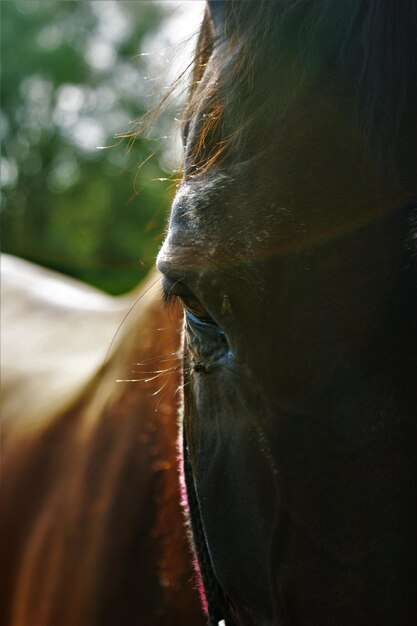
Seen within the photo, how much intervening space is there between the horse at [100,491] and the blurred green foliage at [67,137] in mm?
21619

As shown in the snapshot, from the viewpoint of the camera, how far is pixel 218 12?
122cm

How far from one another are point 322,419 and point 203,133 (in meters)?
0.46

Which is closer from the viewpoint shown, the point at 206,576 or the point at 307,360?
the point at 307,360

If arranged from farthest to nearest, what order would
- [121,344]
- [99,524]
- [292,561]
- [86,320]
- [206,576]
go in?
1. [86,320]
2. [121,344]
3. [99,524]
4. [206,576]
5. [292,561]

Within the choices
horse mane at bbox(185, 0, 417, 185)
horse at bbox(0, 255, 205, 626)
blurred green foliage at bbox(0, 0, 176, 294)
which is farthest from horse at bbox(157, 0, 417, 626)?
blurred green foliage at bbox(0, 0, 176, 294)

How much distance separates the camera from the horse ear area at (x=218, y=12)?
3.94ft

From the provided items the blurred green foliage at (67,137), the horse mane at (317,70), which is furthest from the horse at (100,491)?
the blurred green foliage at (67,137)

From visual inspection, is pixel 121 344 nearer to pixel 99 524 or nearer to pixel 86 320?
pixel 99 524

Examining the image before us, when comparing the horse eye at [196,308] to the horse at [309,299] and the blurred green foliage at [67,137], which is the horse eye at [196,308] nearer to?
the horse at [309,299]

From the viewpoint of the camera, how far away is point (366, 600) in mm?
908

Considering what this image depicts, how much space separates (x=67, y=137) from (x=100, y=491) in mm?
24278

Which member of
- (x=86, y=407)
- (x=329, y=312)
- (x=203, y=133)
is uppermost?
(x=203, y=133)

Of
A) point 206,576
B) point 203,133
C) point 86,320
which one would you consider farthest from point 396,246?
point 86,320

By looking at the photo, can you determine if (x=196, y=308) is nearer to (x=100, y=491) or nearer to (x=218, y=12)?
(x=218, y=12)
